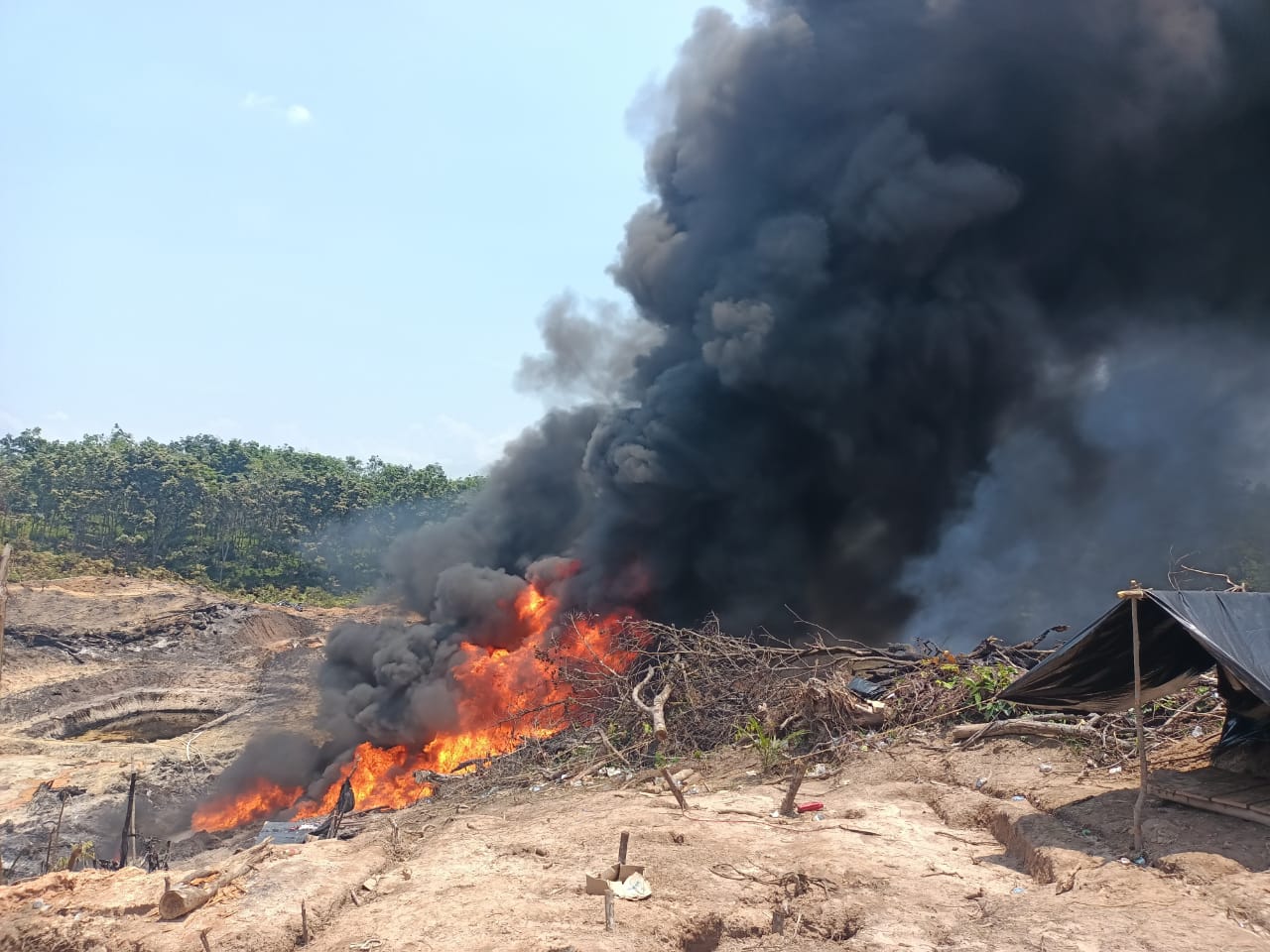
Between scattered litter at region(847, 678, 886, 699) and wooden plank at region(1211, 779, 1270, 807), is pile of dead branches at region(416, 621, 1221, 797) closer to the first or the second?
scattered litter at region(847, 678, 886, 699)

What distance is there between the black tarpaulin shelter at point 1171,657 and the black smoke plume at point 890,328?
12.9 meters

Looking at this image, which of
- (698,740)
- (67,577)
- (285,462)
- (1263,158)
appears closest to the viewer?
(698,740)

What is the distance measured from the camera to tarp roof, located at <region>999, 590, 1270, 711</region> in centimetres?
623

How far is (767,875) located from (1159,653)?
381 centimetres

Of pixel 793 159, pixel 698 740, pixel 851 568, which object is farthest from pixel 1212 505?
pixel 698 740

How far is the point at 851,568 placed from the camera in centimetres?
2303

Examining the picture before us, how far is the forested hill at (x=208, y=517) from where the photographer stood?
150ft

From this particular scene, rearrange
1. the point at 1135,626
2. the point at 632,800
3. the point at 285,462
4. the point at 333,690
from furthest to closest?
the point at 285,462, the point at 333,690, the point at 632,800, the point at 1135,626

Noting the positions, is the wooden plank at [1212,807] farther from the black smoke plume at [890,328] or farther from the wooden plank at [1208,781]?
the black smoke plume at [890,328]

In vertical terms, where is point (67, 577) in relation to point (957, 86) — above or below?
below

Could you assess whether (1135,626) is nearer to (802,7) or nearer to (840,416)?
(840,416)

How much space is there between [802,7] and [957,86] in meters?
5.54

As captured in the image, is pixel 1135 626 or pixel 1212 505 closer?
pixel 1135 626

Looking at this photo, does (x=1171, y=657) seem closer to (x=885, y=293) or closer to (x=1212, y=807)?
(x=1212, y=807)
